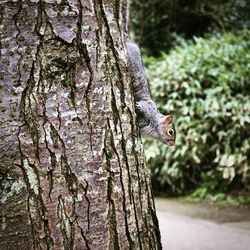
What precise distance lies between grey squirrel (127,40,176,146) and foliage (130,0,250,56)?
24.0 feet

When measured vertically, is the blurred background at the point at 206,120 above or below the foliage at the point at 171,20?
below

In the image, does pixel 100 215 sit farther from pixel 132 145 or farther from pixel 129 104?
pixel 129 104

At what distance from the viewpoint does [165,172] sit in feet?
21.7

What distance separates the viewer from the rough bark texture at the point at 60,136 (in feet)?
4.81

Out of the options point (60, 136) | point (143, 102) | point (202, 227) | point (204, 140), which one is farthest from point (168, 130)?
point (204, 140)

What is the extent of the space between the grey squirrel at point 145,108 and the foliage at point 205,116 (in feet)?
11.0

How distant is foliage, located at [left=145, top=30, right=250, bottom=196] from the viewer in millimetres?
5770

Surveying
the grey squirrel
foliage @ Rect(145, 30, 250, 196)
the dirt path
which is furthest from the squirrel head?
foliage @ Rect(145, 30, 250, 196)

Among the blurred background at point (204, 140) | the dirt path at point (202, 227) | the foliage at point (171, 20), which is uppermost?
the foliage at point (171, 20)

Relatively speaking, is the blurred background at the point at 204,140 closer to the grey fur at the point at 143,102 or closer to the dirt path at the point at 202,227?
the dirt path at the point at 202,227

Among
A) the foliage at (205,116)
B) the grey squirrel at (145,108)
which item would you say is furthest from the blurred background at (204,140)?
the grey squirrel at (145,108)

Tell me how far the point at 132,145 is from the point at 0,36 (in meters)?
0.57

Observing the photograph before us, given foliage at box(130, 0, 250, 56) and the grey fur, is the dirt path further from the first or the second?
foliage at box(130, 0, 250, 56)

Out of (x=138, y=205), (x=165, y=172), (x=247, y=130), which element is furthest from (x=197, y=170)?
(x=138, y=205)
